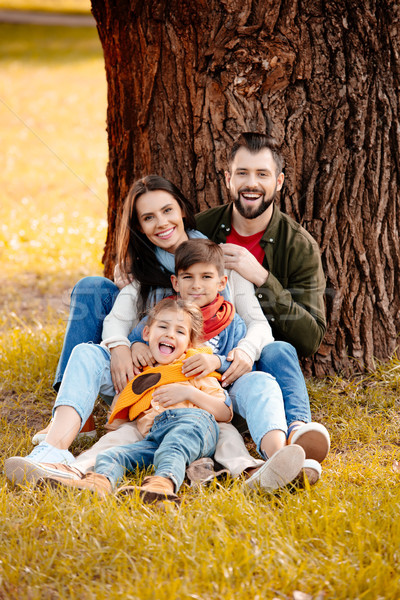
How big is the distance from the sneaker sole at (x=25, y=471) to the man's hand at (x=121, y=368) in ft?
2.04

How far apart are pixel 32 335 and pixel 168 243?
1.71 meters

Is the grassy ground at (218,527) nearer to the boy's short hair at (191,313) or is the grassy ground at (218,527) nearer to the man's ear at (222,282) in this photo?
the boy's short hair at (191,313)

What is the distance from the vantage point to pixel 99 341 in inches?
145

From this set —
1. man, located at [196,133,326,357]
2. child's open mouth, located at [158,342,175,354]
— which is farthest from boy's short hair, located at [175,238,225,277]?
child's open mouth, located at [158,342,175,354]

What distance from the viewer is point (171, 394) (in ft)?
10.1

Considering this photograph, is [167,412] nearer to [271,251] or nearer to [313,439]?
[313,439]

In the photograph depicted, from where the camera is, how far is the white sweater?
3.41 m

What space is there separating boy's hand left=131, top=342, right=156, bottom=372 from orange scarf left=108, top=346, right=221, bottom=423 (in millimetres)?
49

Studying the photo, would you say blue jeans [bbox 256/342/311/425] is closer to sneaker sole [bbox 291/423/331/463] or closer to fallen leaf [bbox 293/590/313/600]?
sneaker sole [bbox 291/423/331/463]

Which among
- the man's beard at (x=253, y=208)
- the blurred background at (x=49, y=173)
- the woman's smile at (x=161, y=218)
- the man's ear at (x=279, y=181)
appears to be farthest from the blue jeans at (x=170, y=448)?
the blurred background at (x=49, y=173)

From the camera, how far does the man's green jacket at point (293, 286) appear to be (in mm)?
3518

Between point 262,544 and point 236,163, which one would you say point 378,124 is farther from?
point 262,544

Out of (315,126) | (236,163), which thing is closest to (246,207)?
(236,163)

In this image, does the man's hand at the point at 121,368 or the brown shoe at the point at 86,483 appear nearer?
the brown shoe at the point at 86,483
